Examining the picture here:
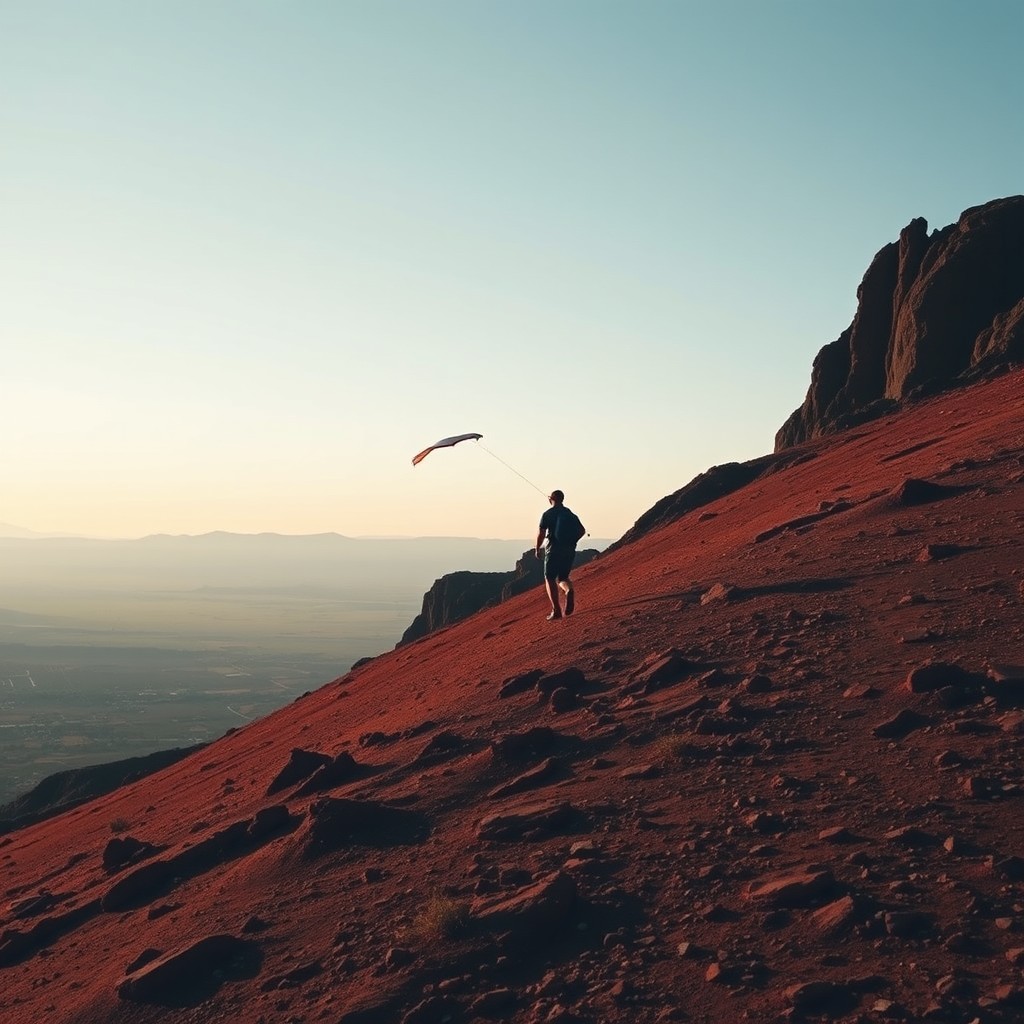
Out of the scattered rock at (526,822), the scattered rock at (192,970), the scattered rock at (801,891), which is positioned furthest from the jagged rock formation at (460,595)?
the scattered rock at (801,891)

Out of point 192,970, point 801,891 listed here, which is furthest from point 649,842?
point 192,970

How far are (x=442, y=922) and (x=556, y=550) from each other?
10995mm

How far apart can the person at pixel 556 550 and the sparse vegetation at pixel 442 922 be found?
10583mm

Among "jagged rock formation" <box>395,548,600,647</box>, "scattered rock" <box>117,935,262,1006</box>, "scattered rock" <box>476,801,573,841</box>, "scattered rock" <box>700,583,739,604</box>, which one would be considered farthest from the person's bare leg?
"jagged rock formation" <box>395,548,600,647</box>

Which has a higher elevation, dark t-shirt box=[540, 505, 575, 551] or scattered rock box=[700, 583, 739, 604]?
dark t-shirt box=[540, 505, 575, 551]

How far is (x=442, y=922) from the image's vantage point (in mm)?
7906

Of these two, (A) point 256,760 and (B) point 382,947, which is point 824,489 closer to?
(A) point 256,760

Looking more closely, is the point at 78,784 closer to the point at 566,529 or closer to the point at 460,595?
the point at 460,595

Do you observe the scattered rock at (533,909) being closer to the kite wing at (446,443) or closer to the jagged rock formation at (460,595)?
the kite wing at (446,443)

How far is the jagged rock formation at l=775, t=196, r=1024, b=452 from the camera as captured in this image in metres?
38.0

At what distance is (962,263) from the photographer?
39.8 m

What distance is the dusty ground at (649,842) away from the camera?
696cm

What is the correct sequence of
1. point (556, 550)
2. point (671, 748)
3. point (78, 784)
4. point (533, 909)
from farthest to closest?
point (78, 784) → point (556, 550) → point (671, 748) → point (533, 909)

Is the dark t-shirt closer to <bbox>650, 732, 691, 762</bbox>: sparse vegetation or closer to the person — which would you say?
the person
